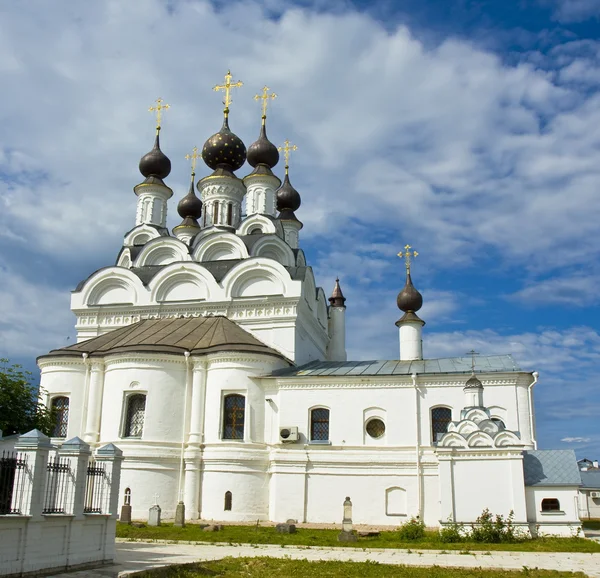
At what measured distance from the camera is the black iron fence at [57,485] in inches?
390

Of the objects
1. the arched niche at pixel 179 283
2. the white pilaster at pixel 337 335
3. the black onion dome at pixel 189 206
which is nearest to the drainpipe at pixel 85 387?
the arched niche at pixel 179 283

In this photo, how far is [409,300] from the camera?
2636cm

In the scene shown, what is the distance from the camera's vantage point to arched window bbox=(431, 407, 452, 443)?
2027 cm

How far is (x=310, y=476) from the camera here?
2045 cm

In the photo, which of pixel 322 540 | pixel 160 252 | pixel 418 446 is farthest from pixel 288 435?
pixel 160 252

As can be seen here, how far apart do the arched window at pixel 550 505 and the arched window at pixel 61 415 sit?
47.3ft

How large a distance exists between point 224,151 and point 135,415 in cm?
1314

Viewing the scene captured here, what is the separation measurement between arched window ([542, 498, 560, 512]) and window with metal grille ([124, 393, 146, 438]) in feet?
38.2

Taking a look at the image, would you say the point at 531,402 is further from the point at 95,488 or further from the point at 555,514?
the point at 95,488

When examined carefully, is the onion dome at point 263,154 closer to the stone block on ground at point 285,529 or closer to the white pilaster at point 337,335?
the white pilaster at point 337,335

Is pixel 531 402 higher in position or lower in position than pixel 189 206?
lower

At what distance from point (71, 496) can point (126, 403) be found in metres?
10.9

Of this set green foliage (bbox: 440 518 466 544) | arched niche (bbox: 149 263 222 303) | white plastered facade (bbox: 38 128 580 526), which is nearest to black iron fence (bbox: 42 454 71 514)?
green foliage (bbox: 440 518 466 544)

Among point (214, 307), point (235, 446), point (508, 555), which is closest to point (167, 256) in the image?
point (214, 307)
